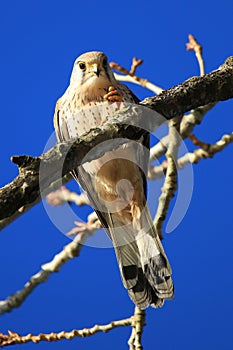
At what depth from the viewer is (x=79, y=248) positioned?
376 cm

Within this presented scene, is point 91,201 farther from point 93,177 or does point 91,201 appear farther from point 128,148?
point 128,148

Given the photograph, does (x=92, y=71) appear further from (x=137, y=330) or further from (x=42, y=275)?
(x=137, y=330)

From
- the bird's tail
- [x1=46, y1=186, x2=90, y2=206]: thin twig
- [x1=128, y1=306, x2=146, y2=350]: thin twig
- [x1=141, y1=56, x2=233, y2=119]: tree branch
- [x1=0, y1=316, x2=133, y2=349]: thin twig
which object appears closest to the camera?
Result: [x1=141, y1=56, x2=233, y2=119]: tree branch


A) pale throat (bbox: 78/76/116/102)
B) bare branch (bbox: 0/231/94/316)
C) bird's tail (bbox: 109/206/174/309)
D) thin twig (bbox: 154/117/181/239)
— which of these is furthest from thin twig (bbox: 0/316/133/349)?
pale throat (bbox: 78/76/116/102)

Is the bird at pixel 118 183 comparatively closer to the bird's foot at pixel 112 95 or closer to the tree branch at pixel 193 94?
the bird's foot at pixel 112 95

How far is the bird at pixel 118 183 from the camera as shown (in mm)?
3293

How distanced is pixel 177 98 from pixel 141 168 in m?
1.25

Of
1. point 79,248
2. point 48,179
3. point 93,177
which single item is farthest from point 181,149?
point 48,179

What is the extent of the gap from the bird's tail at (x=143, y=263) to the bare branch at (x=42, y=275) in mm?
286

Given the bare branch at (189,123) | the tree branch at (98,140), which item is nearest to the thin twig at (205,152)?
the bare branch at (189,123)

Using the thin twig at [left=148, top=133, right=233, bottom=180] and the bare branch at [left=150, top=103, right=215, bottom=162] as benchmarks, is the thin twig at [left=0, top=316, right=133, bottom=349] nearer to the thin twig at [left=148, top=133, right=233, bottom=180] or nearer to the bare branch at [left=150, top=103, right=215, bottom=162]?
the thin twig at [left=148, top=133, right=233, bottom=180]

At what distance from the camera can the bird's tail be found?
322 cm

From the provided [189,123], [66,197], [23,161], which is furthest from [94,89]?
[23,161]

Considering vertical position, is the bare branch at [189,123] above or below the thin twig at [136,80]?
below
